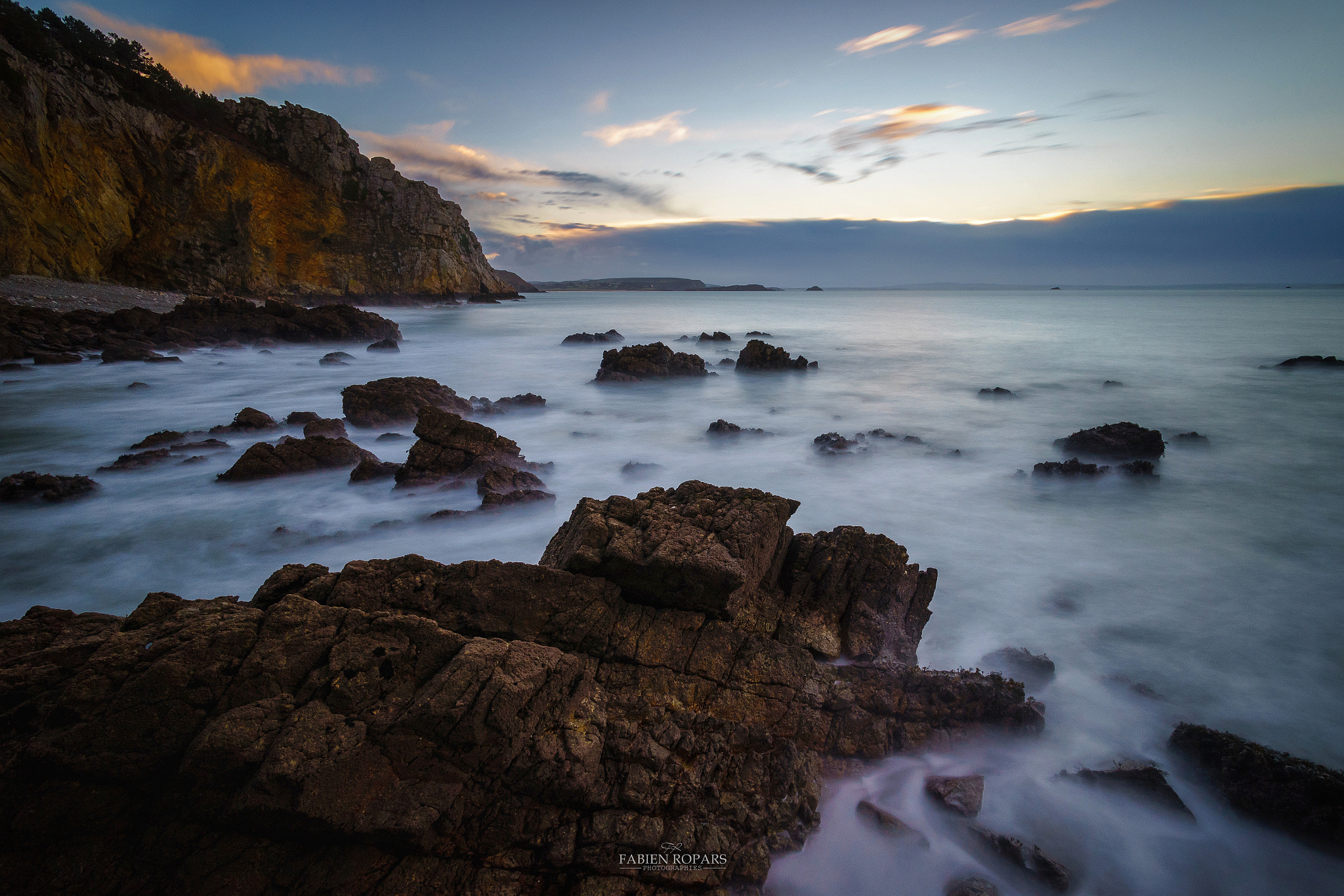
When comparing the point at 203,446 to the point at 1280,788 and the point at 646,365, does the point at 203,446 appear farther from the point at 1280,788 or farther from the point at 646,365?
the point at 1280,788

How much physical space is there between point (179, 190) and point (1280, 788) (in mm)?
44097

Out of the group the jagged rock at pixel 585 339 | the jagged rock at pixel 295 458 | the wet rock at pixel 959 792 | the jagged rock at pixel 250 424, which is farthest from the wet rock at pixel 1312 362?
the jagged rock at pixel 250 424

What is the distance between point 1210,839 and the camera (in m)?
3.04

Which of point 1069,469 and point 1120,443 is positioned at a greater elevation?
point 1120,443

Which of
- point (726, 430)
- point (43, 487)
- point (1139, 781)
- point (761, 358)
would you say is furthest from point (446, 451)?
point (761, 358)

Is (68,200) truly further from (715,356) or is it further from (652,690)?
(652,690)

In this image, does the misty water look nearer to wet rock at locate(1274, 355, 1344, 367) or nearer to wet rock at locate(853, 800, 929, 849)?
wet rock at locate(853, 800, 929, 849)

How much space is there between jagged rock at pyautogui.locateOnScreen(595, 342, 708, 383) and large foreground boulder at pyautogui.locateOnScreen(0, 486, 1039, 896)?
13.5 meters

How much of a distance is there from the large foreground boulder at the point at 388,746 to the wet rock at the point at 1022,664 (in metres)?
2.05

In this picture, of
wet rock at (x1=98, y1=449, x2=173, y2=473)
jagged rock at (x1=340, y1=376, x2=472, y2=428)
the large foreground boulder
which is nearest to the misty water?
wet rock at (x1=98, y1=449, x2=173, y2=473)

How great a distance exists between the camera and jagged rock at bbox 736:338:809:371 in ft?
61.9

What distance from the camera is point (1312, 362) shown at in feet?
Result: 58.9

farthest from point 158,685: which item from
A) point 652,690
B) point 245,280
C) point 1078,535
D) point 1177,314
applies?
point 1177,314

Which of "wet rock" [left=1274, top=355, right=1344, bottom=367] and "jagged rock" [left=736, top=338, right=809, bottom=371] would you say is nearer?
"wet rock" [left=1274, top=355, right=1344, bottom=367]
